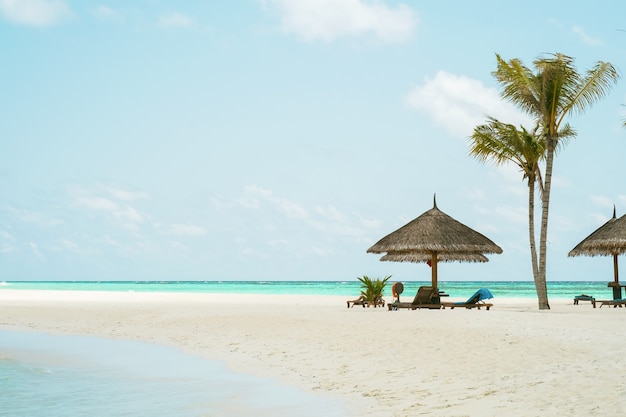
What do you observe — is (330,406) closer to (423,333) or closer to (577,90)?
(423,333)

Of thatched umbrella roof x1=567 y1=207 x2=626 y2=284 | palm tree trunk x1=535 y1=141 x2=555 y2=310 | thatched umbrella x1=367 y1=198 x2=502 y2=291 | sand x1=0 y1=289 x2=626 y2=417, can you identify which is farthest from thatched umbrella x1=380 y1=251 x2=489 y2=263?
sand x1=0 y1=289 x2=626 y2=417

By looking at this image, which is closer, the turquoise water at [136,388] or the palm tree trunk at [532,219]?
the turquoise water at [136,388]

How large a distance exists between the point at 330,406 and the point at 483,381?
5.40 ft

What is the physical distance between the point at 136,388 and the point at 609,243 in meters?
17.3

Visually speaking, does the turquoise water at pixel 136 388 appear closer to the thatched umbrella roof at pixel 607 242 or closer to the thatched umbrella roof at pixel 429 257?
the thatched umbrella roof at pixel 429 257

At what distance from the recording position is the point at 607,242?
856 inches

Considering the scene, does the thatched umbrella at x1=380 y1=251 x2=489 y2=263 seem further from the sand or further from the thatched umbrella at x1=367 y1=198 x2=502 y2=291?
the sand

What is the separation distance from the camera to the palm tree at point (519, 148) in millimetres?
19000

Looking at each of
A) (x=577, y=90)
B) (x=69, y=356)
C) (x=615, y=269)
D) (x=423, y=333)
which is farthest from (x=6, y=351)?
(x=615, y=269)

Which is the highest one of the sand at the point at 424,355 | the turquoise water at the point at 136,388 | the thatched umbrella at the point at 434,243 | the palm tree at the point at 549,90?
the palm tree at the point at 549,90

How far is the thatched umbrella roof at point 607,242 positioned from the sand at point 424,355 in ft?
24.4

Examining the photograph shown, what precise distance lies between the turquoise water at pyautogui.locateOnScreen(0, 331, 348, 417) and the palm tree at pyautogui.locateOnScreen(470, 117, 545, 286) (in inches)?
445

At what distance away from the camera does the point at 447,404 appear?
628cm

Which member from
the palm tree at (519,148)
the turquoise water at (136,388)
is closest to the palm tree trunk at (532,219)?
the palm tree at (519,148)
